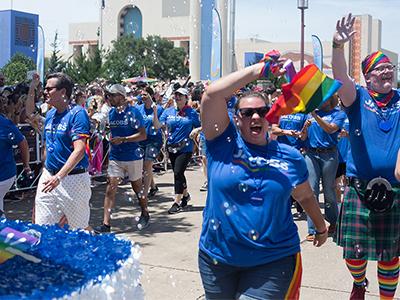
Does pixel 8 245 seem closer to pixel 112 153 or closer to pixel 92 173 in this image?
pixel 112 153

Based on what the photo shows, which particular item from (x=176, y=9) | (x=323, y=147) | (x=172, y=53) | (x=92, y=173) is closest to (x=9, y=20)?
(x=172, y=53)

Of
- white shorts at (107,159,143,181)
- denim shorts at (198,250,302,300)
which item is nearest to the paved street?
white shorts at (107,159,143,181)

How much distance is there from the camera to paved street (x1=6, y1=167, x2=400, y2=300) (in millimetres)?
5125

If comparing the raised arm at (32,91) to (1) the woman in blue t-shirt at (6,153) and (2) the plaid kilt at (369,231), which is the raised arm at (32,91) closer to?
(1) the woman in blue t-shirt at (6,153)

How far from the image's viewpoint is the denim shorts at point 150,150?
30.1 ft

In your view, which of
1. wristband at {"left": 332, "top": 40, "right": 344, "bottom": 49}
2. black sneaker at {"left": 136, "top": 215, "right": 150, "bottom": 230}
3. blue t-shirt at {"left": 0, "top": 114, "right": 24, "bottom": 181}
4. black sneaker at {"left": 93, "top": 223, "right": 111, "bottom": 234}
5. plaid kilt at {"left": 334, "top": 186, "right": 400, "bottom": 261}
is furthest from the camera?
black sneaker at {"left": 136, "top": 215, "right": 150, "bottom": 230}

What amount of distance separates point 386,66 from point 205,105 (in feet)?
5.11

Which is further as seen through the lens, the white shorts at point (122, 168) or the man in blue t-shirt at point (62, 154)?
the white shorts at point (122, 168)

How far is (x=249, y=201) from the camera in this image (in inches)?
120

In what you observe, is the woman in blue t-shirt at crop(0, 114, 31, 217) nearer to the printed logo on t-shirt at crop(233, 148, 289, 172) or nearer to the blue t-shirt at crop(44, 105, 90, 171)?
the blue t-shirt at crop(44, 105, 90, 171)

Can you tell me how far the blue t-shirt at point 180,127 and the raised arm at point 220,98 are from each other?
5.50 meters

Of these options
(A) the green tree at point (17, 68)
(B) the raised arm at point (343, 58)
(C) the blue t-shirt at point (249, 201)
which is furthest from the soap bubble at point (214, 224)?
(A) the green tree at point (17, 68)

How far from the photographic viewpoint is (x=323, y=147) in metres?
6.86

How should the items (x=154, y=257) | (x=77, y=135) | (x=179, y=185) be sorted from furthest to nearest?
(x=179, y=185) → (x=154, y=257) → (x=77, y=135)
